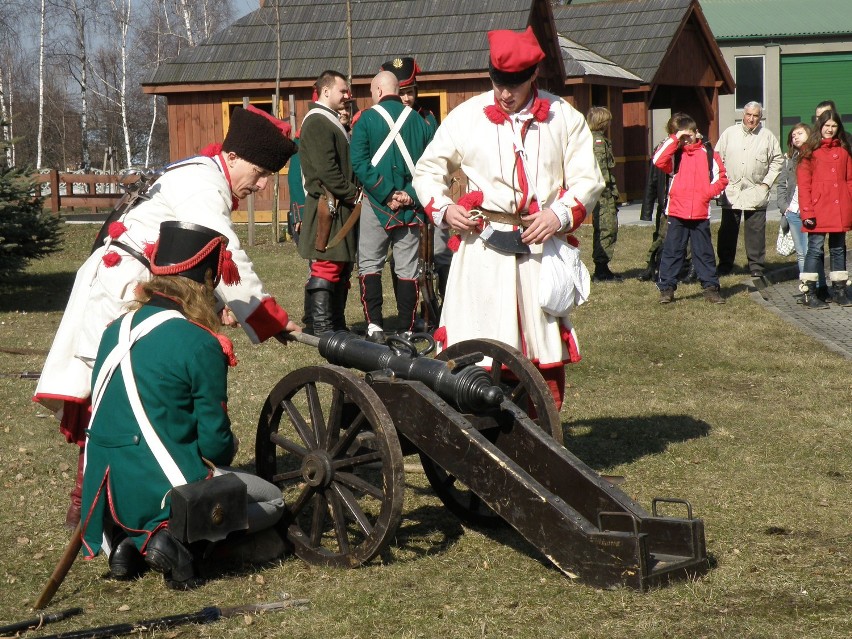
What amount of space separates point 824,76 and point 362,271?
3174 centimetres

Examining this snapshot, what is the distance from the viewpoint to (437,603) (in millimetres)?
4383

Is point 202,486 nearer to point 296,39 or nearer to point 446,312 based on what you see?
point 446,312

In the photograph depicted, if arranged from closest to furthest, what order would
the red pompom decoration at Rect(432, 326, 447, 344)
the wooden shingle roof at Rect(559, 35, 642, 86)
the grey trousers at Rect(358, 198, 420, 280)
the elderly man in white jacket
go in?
1. the red pompom decoration at Rect(432, 326, 447, 344)
2. the grey trousers at Rect(358, 198, 420, 280)
3. the elderly man in white jacket
4. the wooden shingle roof at Rect(559, 35, 642, 86)

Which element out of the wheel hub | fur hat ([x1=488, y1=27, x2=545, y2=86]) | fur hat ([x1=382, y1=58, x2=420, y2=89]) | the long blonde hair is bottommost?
the wheel hub

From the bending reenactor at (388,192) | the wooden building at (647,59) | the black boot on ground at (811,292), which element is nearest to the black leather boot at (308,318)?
the bending reenactor at (388,192)

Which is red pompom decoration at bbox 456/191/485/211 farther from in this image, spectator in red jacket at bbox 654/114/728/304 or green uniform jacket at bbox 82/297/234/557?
spectator in red jacket at bbox 654/114/728/304

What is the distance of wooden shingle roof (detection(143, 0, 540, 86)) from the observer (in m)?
22.3

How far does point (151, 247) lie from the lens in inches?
196

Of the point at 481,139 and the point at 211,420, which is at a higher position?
the point at 481,139

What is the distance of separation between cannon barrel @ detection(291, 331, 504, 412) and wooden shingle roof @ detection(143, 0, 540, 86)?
1710cm

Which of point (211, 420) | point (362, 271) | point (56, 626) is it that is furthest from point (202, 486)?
point (362, 271)

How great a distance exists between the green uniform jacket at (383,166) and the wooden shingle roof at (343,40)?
12846mm

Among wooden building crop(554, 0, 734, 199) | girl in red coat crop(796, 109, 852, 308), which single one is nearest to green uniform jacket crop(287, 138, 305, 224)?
girl in red coat crop(796, 109, 852, 308)

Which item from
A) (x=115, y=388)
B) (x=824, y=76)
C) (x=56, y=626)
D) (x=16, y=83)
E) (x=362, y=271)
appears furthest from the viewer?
(x=16, y=83)
